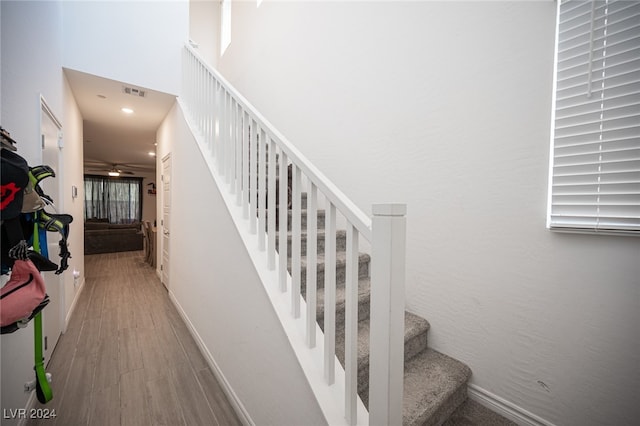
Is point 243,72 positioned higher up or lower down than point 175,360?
higher up

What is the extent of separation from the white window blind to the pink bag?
2.19 meters

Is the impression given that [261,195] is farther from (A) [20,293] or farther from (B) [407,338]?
(B) [407,338]

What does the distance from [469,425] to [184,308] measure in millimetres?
2826

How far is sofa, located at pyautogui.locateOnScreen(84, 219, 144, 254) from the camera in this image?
6.55m

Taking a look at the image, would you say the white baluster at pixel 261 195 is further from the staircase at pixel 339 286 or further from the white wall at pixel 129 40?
the white wall at pixel 129 40

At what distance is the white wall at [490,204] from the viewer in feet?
3.78

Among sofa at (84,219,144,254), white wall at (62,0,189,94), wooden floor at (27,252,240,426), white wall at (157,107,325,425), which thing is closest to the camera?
white wall at (157,107,325,425)

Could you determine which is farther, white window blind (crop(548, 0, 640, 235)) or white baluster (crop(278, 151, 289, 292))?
white baluster (crop(278, 151, 289, 292))

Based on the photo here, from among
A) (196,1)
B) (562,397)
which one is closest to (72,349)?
(562,397)

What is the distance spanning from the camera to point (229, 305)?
1729 mm

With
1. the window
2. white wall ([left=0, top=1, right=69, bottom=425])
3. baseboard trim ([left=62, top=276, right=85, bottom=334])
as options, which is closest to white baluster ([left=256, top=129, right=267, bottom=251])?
white wall ([left=0, top=1, right=69, bottom=425])

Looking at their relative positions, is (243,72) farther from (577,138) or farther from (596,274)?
(596,274)

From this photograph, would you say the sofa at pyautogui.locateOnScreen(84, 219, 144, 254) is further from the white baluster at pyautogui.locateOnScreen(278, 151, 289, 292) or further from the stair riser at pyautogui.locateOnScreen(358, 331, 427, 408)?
the stair riser at pyautogui.locateOnScreen(358, 331, 427, 408)

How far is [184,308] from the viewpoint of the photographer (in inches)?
112
